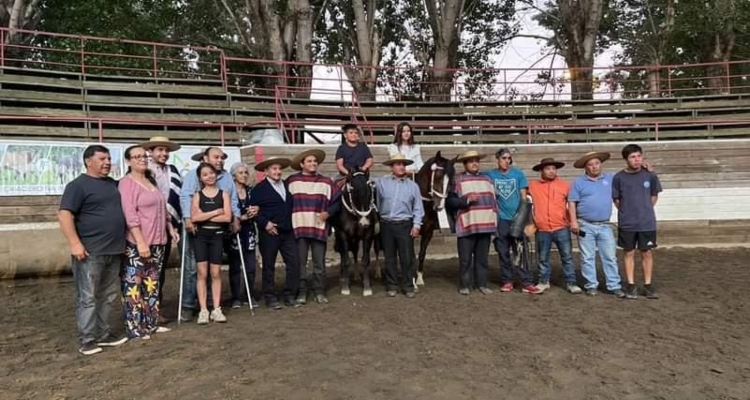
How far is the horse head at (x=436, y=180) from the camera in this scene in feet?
23.5

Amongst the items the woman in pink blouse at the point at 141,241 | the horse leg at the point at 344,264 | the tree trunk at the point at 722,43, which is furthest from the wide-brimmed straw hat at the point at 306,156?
the tree trunk at the point at 722,43

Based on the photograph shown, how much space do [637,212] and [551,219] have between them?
999 mm

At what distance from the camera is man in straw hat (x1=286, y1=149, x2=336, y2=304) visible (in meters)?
6.50

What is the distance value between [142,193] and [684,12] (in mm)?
23975

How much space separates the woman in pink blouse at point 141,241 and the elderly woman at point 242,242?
112 centimetres

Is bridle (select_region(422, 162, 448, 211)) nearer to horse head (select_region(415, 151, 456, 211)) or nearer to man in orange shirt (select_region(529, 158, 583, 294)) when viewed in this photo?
horse head (select_region(415, 151, 456, 211))

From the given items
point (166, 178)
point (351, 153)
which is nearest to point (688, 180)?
point (351, 153)

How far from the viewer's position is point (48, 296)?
739cm

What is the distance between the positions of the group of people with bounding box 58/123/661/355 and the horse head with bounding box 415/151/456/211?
5.6 inches

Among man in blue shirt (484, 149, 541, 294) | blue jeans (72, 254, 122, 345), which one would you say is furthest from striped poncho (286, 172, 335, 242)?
man in blue shirt (484, 149, 541, 294)

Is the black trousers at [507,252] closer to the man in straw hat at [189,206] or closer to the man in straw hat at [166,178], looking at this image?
the man in straw hat at [189,206]

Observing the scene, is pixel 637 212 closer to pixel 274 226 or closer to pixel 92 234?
pixel 274 226

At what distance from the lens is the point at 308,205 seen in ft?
21.4

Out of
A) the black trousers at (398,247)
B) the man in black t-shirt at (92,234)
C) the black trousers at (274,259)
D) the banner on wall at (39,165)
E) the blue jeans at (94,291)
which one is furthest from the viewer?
the banner on wall at (39,165)
